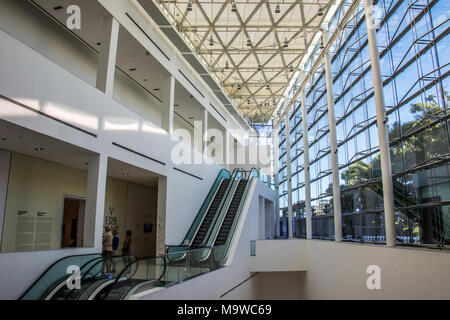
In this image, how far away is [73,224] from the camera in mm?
15414

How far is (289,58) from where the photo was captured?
24406 millimetres

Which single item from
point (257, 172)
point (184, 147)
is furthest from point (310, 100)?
point (184, 147)

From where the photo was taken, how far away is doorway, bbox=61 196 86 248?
1389cm

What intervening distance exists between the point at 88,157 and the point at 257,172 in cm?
1394

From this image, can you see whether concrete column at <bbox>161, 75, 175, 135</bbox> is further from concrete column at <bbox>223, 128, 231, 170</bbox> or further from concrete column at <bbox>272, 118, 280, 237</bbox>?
concrete column at <bbox>272, 118, 280, 237</bbox>

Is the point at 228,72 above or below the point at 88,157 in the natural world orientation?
above

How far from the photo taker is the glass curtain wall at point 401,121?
359 inches

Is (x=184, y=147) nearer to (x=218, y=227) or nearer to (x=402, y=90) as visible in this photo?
(x=218, y=227)

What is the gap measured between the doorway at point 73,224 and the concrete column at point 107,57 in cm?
494

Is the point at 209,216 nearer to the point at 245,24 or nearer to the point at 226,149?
the point at 245,24

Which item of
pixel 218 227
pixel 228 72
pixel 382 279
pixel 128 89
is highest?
pixel 228 72

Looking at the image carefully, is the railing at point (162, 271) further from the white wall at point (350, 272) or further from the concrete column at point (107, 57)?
the concrete column at point (107, 57)

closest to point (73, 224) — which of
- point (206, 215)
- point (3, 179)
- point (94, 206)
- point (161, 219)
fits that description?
point (161, 219)

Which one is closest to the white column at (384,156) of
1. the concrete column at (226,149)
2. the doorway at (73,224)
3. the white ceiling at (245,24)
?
the white ceiling at (245,24)
